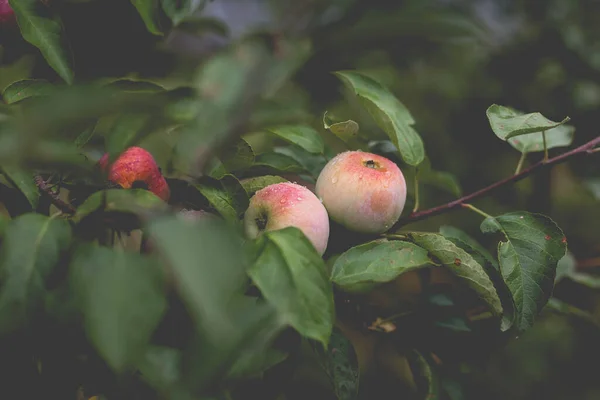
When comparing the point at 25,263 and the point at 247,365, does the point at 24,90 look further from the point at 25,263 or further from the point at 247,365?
the point at 247,365

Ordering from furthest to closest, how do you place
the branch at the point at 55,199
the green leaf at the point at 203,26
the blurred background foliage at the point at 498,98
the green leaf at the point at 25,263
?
the blurred background foliage at the point at 498,98 < the green leaf at the point at 203,26 < the branch at the point at 55,199 < the green leaf at the point at 25,263

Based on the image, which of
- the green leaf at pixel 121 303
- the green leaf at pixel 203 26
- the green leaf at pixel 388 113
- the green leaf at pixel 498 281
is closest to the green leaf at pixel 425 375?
the green leaf at pixel 498 281

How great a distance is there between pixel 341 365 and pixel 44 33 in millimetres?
511

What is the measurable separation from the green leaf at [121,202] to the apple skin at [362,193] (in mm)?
262

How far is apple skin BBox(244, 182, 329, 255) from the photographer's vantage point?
672 millimetres

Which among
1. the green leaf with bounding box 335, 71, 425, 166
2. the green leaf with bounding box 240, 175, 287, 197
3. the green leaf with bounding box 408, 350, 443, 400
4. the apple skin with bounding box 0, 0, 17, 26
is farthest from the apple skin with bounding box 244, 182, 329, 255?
the apple skin with bounding box 0, 0, 17, 26

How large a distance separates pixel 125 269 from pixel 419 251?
0.34 meters

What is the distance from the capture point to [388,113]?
2.47 feet

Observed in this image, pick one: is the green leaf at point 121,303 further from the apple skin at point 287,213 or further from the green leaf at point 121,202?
the apple skin at point 287,213

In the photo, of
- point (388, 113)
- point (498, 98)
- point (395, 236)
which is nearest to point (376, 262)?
point (395, 236)

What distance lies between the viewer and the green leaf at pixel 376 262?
62 centimetres

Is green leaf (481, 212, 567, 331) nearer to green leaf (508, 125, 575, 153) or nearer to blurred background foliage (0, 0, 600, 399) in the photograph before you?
green leaf (508, 125, 575, 153)

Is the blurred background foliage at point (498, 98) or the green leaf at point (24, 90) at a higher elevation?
the green leaf at point (24, 90)

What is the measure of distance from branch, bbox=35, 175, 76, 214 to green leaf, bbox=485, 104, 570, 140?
1.55 ft
